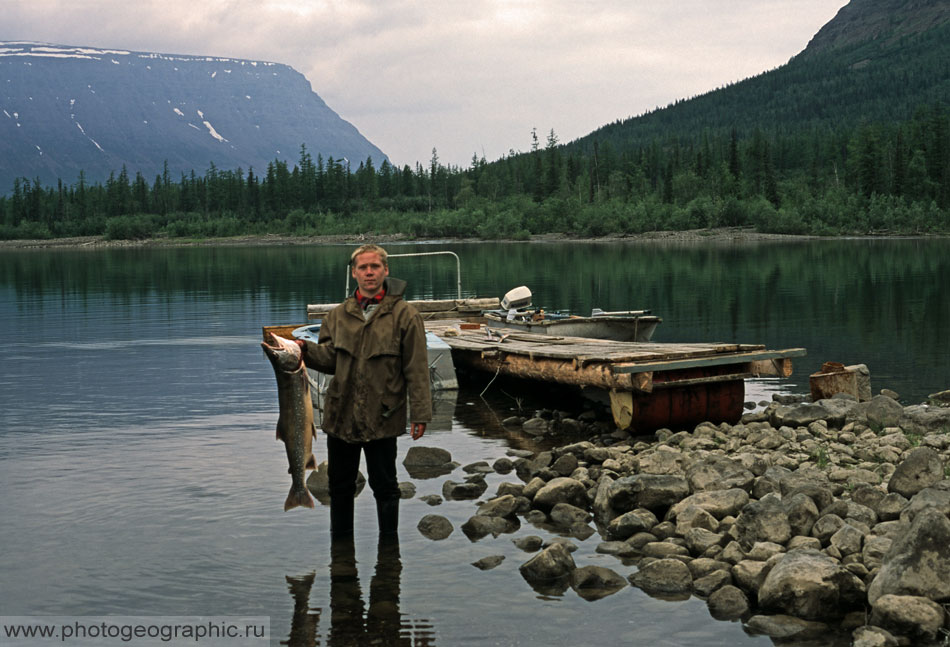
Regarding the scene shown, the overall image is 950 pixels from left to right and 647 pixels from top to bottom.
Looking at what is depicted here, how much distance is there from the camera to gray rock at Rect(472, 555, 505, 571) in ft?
28.7

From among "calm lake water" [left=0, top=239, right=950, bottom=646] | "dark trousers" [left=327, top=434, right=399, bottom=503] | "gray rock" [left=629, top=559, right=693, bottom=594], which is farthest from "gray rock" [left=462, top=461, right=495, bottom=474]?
"gray rock" [left=629, top=559, right=693, bottom=594]

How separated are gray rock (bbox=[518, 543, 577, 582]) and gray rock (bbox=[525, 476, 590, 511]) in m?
1.83

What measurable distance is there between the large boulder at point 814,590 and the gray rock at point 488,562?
2.34 meters

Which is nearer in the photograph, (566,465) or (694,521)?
(694,521)

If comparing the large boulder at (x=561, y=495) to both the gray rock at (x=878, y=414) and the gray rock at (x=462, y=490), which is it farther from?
the gray rock at (x=878, y=414)

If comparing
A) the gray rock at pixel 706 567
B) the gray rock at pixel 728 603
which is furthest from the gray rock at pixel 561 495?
the gray rock at pixel 728 603

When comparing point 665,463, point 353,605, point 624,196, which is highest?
point 624,196

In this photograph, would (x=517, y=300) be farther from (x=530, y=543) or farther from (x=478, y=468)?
(x=530, y=543)

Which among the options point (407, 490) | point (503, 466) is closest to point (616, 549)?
point (407, 490)

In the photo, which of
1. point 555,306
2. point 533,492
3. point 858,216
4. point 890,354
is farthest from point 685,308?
point 858,216

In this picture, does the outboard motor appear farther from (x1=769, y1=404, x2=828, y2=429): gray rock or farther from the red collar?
the red collar

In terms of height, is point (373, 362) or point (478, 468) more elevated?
point (373, 362)

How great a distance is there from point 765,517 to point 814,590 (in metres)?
1.24

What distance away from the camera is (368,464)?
27.1 feet
